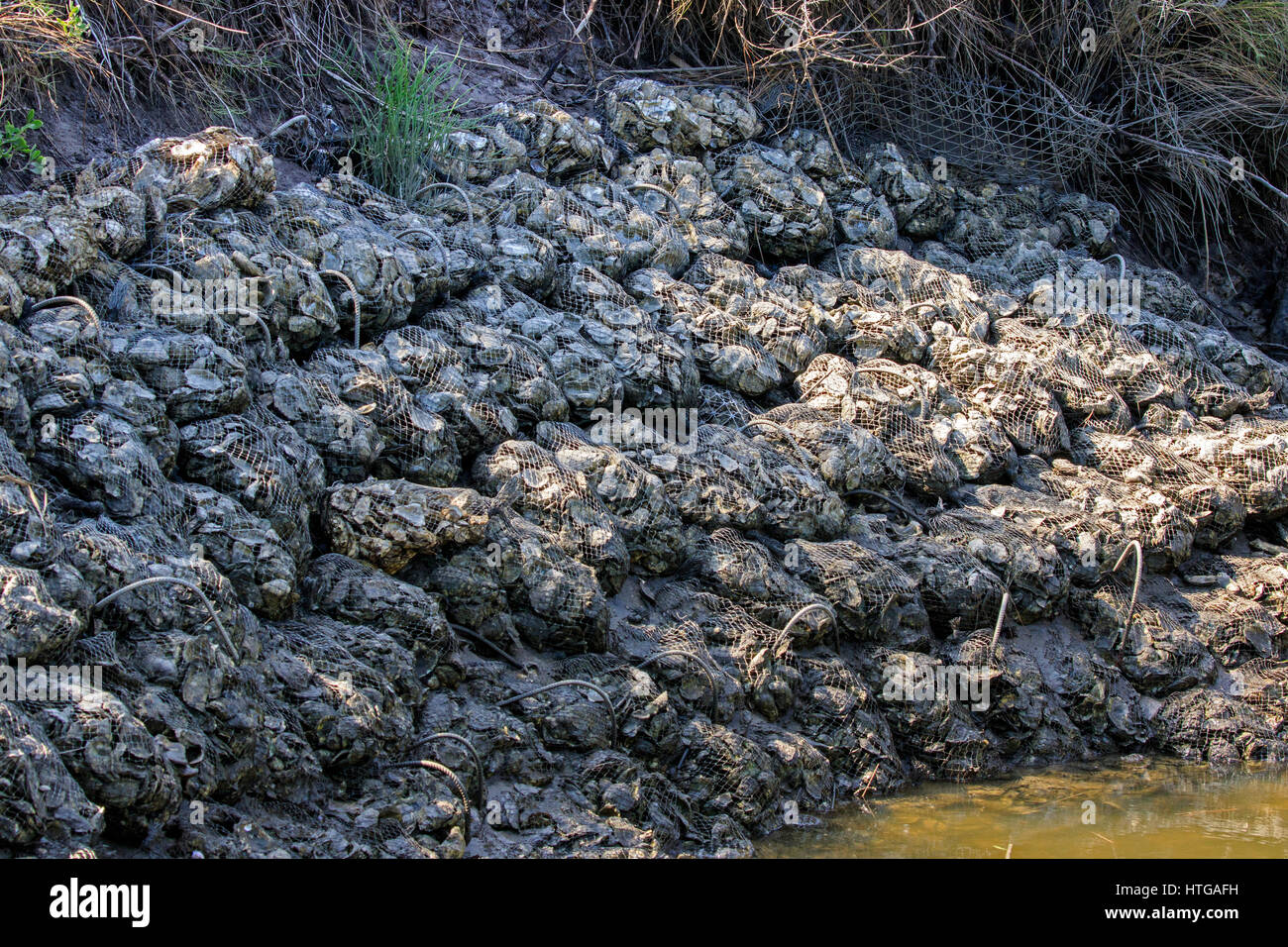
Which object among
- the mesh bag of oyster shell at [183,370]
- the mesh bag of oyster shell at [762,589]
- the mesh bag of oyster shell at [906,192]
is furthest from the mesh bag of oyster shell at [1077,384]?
the mesh bag of oyster shell at [183,370]

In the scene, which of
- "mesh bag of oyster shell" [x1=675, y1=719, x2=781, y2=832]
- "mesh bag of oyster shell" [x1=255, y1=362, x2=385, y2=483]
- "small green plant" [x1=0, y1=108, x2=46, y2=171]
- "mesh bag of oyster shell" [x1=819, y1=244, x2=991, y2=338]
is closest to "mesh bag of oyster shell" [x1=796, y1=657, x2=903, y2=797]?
"mesh bag of oyster shell" [x1=675, y1=719, x2=781, y2=832]

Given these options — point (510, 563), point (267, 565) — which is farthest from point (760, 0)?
point (267, 565)

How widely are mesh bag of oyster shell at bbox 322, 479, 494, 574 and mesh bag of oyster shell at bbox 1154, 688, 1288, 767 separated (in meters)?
3.29

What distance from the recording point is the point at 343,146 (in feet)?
21.4

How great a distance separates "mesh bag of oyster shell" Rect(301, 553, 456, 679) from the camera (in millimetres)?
4309

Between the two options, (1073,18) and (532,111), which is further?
(1073,18)

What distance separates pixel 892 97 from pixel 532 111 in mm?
2595

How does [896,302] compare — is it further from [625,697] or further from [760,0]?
[625,697]

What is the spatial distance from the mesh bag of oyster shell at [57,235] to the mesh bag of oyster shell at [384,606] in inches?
51.0

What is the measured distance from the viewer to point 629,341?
6051 mm

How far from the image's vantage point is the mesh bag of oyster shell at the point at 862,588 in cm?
548

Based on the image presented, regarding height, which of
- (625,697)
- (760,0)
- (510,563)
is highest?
(760,0)

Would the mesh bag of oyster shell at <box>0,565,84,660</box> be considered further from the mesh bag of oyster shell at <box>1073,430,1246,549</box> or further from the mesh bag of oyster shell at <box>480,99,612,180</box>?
the mesh bag of oyster shell at <box>1073,430,1246,549</box>

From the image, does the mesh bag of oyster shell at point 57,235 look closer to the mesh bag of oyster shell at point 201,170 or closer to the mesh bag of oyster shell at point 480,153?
the mesh bag of oyster shell at point 201,170
